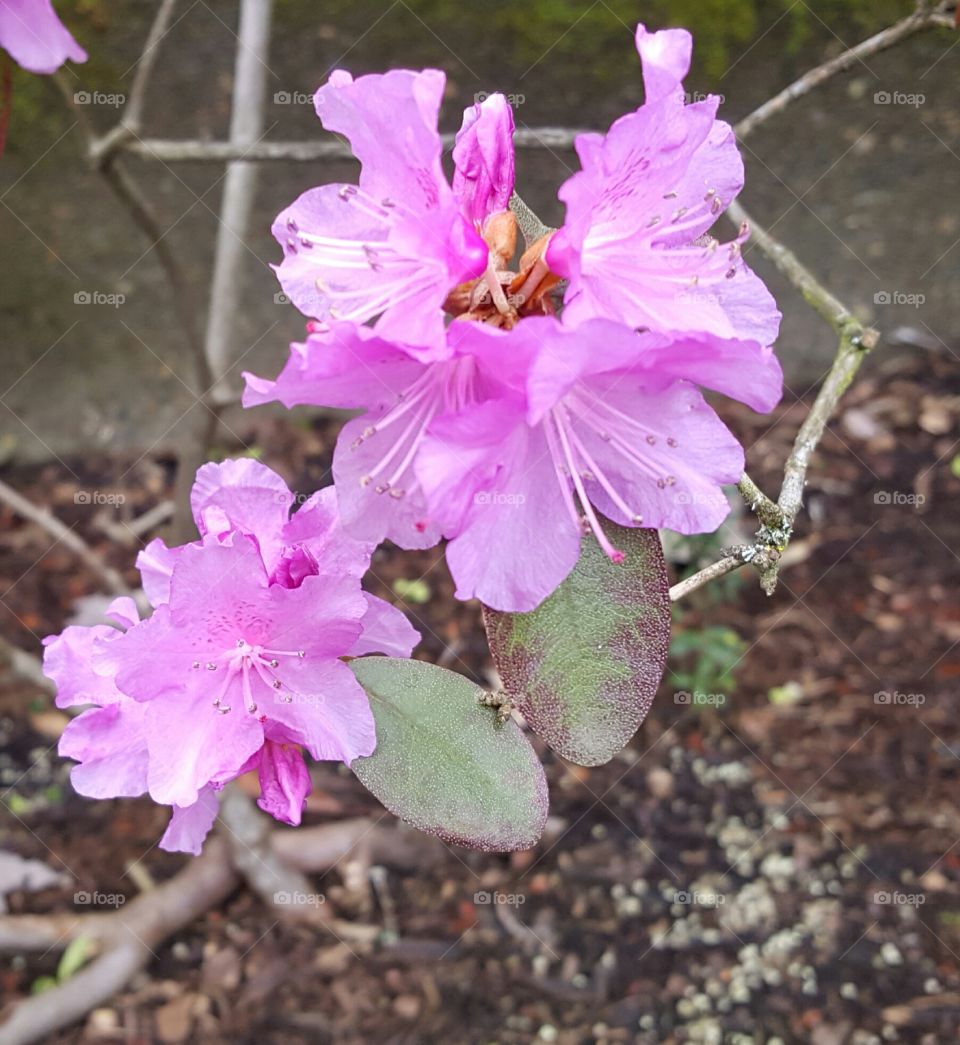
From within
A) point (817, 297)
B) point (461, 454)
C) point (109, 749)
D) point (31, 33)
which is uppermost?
point (31, 33)

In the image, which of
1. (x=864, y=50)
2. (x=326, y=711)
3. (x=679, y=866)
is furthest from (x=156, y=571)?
(x=679, y=866)

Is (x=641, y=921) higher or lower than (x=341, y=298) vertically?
lower

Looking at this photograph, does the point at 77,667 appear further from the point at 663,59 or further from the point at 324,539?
the point at 663,59

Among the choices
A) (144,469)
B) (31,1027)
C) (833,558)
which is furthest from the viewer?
(144,469)

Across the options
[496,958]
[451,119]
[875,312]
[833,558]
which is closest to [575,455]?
[496,958]

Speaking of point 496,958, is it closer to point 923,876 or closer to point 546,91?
point 923,876

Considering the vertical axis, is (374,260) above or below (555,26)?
above

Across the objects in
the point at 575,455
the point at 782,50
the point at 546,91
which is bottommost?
the point at 782,50
